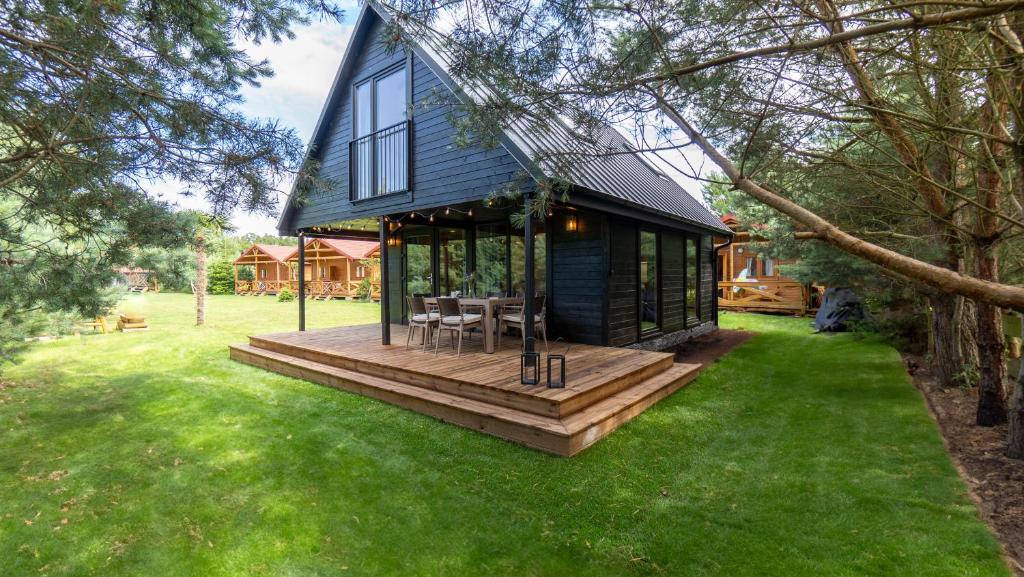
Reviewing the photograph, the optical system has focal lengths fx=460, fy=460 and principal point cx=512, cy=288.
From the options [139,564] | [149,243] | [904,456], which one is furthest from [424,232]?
[904,456]

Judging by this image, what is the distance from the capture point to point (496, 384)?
4.52 m

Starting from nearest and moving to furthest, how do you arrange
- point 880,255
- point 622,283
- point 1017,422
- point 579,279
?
point 880,255
point 1017,422
point 579,279
point 622,283

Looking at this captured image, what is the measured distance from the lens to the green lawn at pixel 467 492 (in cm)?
250

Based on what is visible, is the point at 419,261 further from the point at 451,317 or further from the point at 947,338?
the point at 947,338

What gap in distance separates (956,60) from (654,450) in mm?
3551

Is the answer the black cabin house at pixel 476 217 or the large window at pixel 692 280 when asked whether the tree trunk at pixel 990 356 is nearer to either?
the black cabin house at pixel 476 217

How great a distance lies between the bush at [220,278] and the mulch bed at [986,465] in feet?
116

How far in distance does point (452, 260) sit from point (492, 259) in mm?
1039

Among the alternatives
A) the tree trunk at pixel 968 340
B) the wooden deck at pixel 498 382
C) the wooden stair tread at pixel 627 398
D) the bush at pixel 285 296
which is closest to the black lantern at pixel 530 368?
the wooden deck at pixel 498 382

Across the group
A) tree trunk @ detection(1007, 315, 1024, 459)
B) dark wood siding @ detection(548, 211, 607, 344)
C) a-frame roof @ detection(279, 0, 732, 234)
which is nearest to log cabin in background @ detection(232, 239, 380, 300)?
a-frame roof @ detection(279, 0, 732, 234)

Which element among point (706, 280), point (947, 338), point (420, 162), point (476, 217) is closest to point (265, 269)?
point (476, 217)

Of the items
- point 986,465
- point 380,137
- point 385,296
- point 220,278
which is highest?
point 380,137

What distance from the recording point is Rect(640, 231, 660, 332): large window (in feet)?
26.3

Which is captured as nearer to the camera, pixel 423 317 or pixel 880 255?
pixel 880 255
